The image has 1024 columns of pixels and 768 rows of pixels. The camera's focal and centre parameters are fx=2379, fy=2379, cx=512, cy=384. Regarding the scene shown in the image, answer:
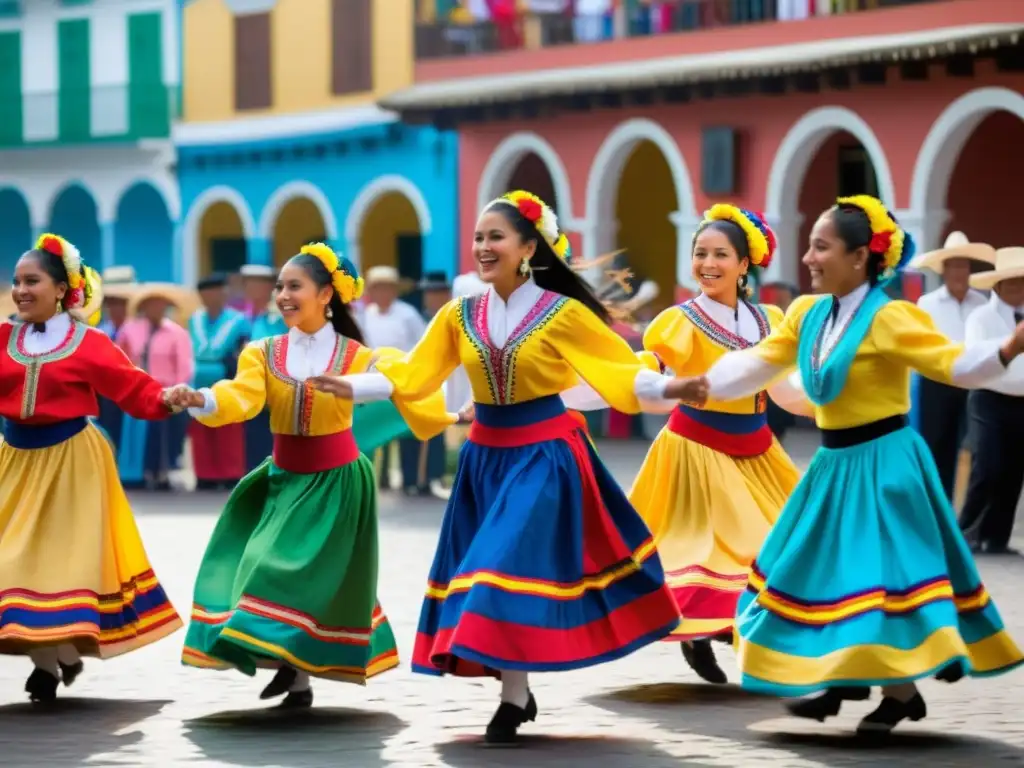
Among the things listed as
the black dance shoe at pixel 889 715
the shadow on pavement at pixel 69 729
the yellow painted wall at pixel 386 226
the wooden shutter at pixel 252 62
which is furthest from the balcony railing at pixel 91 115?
the black dance shoe at pixel 889 715

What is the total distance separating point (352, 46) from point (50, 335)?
22.8 meters

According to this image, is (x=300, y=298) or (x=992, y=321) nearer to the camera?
(x=300, y=298)

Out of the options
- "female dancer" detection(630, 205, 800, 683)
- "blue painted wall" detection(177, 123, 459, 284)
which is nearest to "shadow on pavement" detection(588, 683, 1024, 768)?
"female dancer" detection(630, 205, 800, 683)

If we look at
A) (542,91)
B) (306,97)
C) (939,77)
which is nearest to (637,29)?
(542,91)

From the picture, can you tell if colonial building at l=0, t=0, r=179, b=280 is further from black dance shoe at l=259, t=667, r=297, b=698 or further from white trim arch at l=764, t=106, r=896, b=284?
black dance shoe at l=259, t=667, r=297, b=698

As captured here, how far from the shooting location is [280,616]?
26.7 feet

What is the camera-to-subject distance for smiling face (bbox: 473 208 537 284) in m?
7.97

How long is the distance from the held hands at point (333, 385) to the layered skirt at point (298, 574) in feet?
2.25

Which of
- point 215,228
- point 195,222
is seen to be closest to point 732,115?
point 195,222

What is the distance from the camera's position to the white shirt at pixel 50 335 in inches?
341

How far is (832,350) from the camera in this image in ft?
25.0

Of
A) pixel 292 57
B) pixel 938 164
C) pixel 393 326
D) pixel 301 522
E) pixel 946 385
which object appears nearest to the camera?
pixel 301 522

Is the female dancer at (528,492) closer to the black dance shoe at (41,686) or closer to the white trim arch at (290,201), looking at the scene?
the black dance shoe at (41,686)

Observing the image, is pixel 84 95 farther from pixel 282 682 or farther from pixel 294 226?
pixel 282 682
